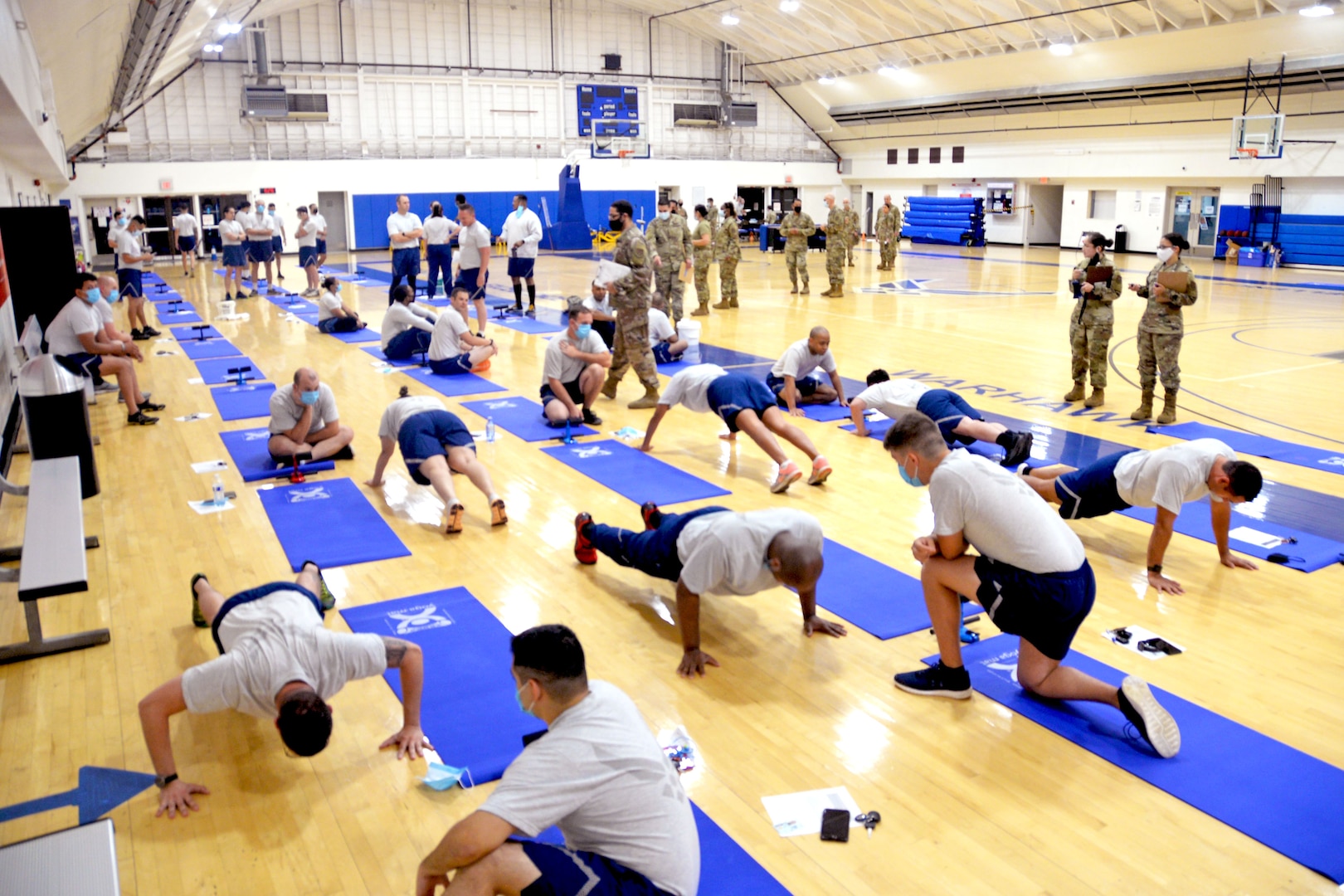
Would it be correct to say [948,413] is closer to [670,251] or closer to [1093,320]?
[1093,320]

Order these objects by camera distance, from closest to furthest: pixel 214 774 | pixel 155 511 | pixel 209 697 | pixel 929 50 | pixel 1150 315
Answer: pixel 209 697 < pixel 214 774 < pixel 155 511 < pixel 1150 315 < pixel 929 50

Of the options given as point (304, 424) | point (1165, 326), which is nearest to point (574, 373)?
point (304, 424)

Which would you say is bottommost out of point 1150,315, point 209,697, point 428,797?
point 428,797

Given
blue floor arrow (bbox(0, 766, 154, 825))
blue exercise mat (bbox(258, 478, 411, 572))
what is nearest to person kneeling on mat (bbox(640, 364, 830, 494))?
blue exercise mat (bbox(258, 478, 411, 572))

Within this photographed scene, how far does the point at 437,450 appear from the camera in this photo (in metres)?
6.80

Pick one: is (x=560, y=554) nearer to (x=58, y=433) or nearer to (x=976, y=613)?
(x=976, y=613)

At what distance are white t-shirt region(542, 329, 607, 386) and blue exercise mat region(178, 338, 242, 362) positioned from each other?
6.03 metres

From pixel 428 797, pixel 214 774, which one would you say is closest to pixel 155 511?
pixel 214 774

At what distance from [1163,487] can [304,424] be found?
603 cm

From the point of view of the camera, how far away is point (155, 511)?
707cm

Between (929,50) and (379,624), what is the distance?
29.5 m

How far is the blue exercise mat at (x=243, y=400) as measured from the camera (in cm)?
984

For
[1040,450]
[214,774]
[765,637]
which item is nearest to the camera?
[214,774]

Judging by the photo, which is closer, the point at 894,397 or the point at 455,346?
the point at 894,397
